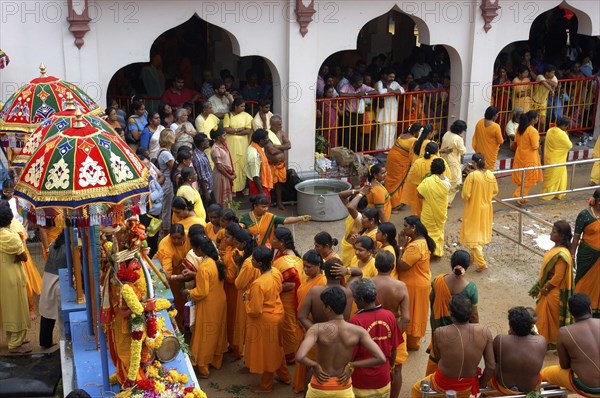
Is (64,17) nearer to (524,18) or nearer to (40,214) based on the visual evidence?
(40,214)

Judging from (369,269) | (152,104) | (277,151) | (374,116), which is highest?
(152,104)

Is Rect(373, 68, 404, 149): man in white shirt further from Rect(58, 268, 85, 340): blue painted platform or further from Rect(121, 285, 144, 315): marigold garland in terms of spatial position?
Rect(121, 285, 144, 315): marigold garland

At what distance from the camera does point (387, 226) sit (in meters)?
8.28

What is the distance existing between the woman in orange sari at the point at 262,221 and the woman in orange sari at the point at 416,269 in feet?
4.03

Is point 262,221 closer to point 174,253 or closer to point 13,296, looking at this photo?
point 174,253

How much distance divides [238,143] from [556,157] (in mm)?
5444

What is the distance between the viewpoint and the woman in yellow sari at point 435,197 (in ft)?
34.9

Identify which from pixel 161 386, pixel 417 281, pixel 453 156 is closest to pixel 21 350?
pixel 161 386

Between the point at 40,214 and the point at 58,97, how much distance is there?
9.20 ft

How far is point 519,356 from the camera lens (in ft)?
21.5

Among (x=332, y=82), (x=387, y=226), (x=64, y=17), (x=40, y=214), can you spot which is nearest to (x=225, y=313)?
(x=387, y=226)

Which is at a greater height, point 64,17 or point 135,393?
point 64,17

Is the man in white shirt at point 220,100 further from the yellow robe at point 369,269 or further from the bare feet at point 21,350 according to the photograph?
the yellow robe at point 369,269

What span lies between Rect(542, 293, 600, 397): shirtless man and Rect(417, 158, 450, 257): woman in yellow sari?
3.93 metres
